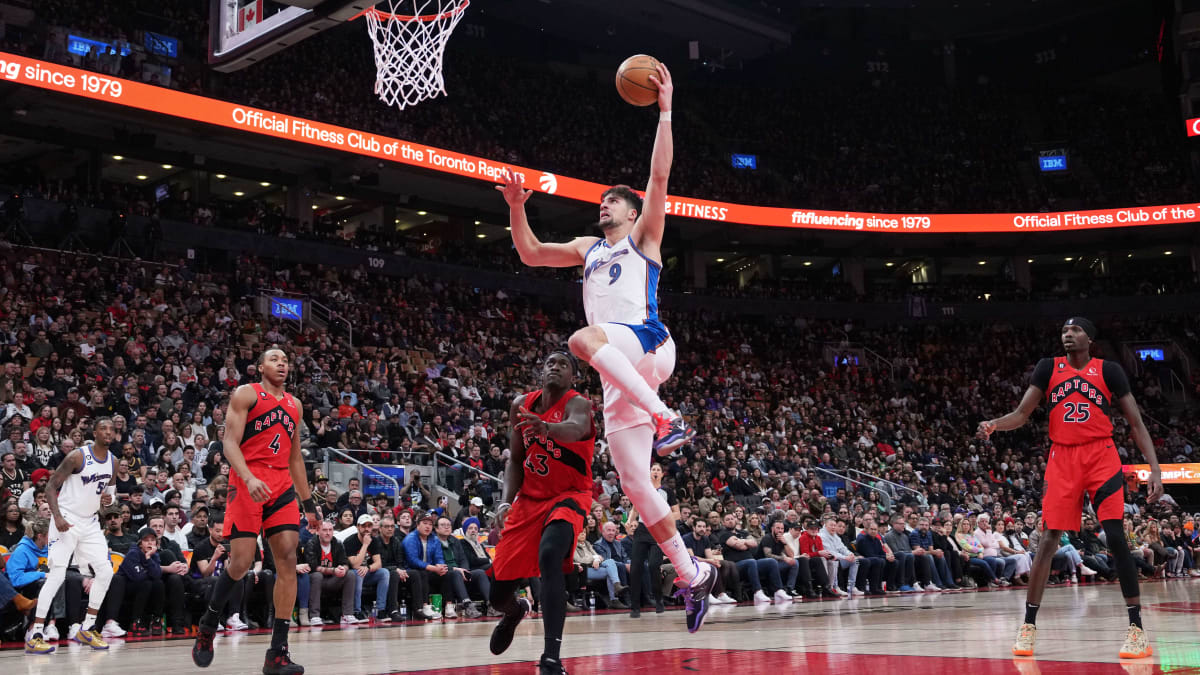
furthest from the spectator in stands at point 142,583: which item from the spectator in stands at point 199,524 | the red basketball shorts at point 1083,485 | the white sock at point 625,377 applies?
the red basketball shorts at point 1083,485

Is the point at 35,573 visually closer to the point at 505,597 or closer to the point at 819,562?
the point at 505,597

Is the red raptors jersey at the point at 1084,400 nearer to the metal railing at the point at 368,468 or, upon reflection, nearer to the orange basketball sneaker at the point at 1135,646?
the orange basketball sneaker at the point at 1135,646

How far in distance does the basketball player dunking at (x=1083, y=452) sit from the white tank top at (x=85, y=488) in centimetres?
710

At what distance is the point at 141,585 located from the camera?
1011 centimetres

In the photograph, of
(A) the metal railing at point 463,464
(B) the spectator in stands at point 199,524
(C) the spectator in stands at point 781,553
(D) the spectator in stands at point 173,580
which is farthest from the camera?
(A) the metal railing at point 463,464

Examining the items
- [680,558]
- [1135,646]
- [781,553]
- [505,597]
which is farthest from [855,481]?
[505,597]

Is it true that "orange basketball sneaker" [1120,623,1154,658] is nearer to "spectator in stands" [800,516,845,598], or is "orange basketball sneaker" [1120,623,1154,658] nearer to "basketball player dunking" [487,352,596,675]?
"basketball player dunking" [487,352,596,675]

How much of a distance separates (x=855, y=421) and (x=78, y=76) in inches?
792

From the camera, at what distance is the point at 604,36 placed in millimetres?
36344

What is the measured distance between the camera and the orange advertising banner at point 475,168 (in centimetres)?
2081

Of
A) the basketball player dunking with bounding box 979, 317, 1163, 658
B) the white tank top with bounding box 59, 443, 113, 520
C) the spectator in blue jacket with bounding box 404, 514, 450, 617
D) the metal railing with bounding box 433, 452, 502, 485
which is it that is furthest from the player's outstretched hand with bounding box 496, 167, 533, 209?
the metal railing with bounding box 433, 452, 502, 485

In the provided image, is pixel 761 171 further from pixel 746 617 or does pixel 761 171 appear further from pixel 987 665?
pixel 987 665

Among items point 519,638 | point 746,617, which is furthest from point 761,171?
point 519,638

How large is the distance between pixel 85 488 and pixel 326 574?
10.4 feet
